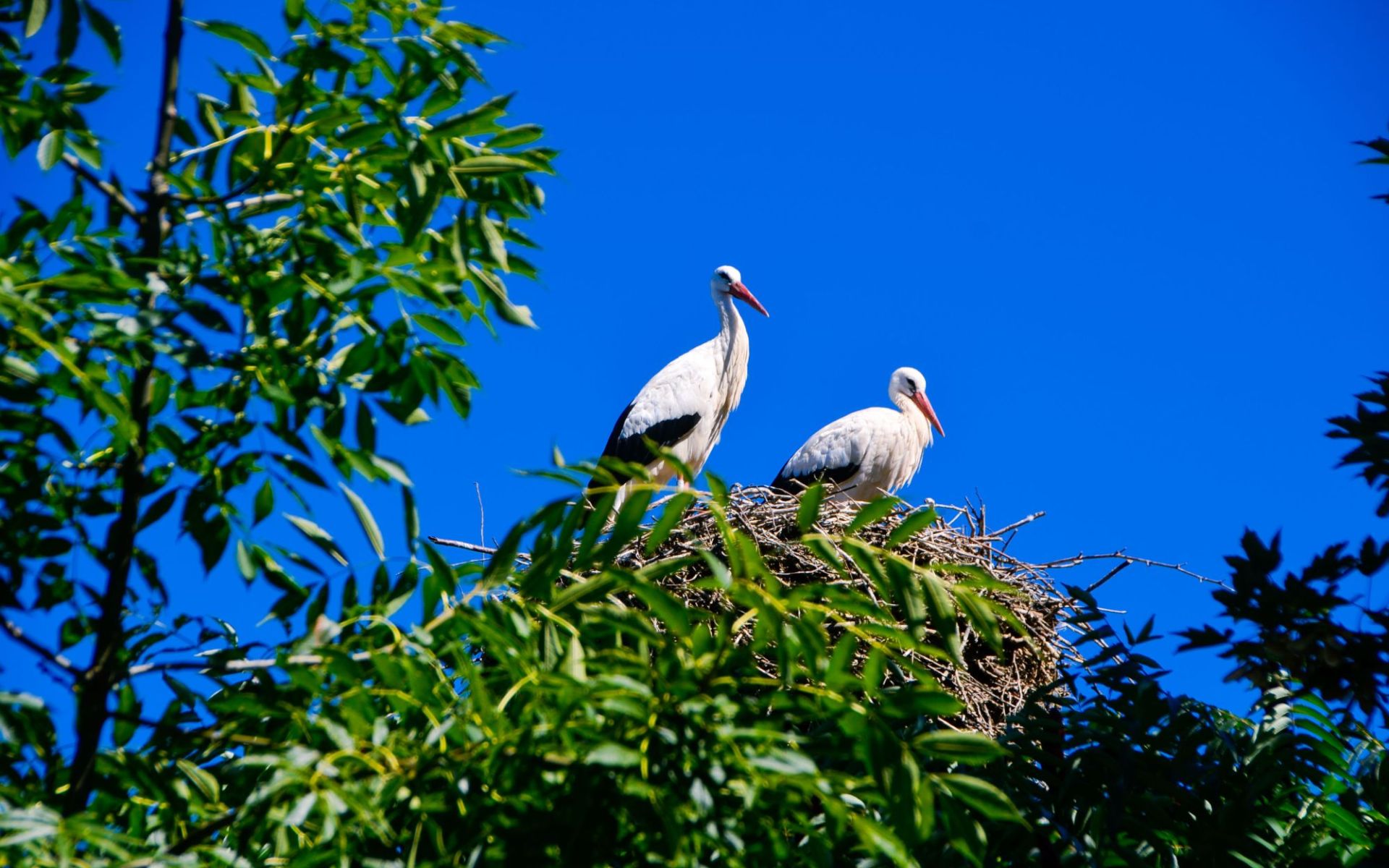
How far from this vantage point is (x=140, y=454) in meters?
1.85

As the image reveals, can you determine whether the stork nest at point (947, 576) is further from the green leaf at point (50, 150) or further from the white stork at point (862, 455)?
the green leaf at point (50, 150)

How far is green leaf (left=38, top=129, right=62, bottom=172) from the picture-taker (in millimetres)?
1866

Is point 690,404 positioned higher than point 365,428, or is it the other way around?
point 690,404

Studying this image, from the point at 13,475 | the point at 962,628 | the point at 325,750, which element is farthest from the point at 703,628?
the point at 962,628

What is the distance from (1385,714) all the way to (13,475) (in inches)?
88.1

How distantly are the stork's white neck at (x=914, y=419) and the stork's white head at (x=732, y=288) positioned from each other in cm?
105

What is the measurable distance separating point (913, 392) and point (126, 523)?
23.4 feet

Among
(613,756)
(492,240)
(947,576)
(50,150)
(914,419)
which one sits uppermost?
(914,419)

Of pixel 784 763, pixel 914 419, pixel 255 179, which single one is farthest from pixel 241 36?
pixel 914 419

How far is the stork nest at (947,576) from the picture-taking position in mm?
4777

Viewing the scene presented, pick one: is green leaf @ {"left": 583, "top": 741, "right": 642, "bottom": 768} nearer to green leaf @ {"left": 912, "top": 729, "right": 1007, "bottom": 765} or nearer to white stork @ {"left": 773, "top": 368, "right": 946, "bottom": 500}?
green leaf @ {"left": 912, "top": 729, "right": 1007, "bottom": 765}

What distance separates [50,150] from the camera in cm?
189

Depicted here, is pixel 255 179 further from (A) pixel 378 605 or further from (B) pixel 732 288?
(B) pixel 732 288

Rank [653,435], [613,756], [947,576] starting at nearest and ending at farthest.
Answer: [613,756] → [947,576] → [653,435]
